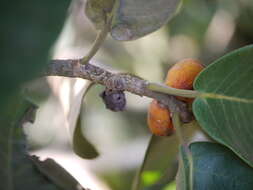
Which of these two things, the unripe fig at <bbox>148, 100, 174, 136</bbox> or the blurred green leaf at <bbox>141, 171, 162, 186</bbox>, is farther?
the blurred green leaf at <bbox>141, 171, 162, 186</bbox>

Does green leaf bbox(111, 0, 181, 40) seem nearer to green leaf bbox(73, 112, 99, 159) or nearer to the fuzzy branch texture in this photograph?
the fuzzy branch texture

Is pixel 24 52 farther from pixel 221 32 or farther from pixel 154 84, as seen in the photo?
pixel 221 32

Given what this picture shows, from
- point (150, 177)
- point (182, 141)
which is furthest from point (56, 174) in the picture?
point (150, 177)

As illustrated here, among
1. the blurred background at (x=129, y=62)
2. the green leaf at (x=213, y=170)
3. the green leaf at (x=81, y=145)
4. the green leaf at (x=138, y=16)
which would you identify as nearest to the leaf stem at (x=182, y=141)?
the green leaf at (x=213, y=170)

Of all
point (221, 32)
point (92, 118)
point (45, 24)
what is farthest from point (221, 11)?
point (45, 24)

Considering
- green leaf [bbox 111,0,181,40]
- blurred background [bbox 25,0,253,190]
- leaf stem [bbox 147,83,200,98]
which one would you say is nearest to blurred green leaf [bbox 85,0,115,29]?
green leaf [bbox 111,0,181,40]

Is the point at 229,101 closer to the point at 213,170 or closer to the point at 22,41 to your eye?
the point at 213,170
